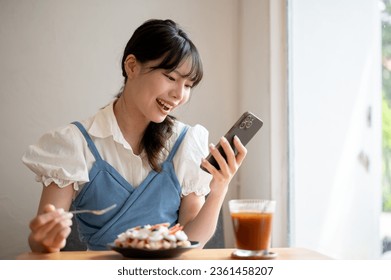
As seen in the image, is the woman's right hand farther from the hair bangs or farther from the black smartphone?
the hair bangs

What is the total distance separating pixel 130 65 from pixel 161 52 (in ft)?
0.40

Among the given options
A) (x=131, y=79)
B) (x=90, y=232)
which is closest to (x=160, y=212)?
(x=90, y=232)

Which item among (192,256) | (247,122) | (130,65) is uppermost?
(130,65)

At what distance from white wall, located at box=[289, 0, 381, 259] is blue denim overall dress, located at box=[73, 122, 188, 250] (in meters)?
0.78

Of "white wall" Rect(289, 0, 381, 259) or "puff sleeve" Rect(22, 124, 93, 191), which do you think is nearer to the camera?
"puff sleeve" Rect(22, 124, 93, 191)

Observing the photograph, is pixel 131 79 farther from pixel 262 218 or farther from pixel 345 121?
pixel 345 121

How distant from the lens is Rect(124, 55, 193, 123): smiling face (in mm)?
1437

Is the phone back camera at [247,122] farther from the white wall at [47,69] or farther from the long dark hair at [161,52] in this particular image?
the white wall at [47,69]

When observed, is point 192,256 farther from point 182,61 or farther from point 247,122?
point 182,61

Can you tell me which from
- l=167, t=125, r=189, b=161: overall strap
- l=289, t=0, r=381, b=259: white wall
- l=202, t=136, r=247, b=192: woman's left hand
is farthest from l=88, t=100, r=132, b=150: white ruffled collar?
l=289, t=0, r=381, b=259: white wall

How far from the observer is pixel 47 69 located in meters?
2.32

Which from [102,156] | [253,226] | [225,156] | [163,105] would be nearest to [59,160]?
[102,156]

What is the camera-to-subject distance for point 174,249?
1.00 metres

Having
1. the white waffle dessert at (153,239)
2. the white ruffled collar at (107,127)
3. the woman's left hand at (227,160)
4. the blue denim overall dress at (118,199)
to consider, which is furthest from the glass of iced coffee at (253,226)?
the white ruffled collar at (107,127)
